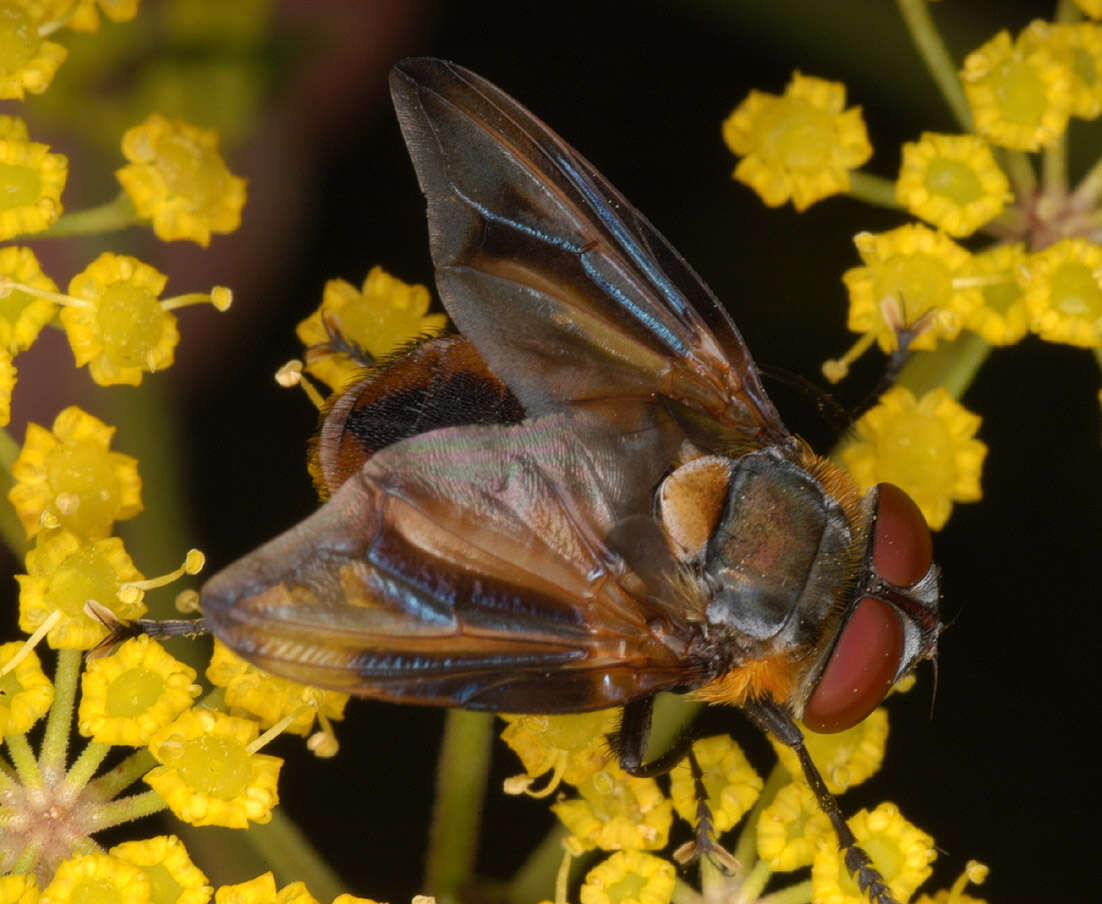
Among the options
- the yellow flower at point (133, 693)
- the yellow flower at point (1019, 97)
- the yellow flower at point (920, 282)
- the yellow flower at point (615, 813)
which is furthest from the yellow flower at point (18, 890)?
the yellow flower at point (1019, 97)

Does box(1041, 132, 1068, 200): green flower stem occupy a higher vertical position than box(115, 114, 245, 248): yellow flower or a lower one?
higher

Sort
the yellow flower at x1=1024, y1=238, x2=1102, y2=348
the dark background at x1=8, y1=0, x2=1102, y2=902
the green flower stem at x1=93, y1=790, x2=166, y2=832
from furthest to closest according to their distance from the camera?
Answer: the dark background at x1=8, y1=0, x2=1102, y2=902
the yellow flower at x1=1024, y1=238, x2=1102, y2=348
the green flower stem at x1=93, y1=790, x2=166, y2=832

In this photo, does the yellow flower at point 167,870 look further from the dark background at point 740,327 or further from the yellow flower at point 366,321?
the yellow flower at point 366,321

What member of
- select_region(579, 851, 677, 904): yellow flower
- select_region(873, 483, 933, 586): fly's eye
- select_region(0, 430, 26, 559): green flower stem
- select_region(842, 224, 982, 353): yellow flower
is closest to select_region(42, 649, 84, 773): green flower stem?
select_region(0, 430, 26, 559): green flower stem

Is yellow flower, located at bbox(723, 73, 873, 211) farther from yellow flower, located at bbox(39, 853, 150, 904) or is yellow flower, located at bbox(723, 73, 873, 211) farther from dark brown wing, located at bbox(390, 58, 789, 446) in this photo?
yellow flower, located at bbox(39, 853, 150, 904)

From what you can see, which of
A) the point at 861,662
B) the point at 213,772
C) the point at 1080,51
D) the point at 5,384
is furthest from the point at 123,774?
the point at 1080,51

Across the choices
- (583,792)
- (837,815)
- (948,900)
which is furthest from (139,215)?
(948,900)

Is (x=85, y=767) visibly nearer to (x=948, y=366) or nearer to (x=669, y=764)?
(x=669, y=764)
